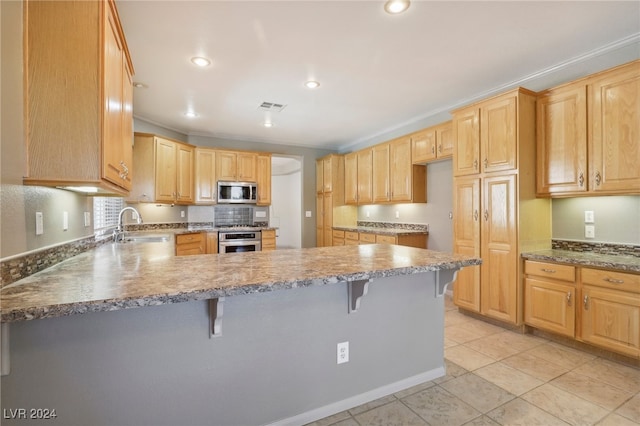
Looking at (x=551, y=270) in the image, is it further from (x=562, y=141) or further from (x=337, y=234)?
(x=337, y=234)

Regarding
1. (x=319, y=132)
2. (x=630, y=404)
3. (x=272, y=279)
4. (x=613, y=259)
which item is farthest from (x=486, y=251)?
(x=319, y=132)

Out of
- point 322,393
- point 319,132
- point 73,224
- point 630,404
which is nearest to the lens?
point 322,393

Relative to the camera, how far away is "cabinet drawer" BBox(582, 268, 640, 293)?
2.27m

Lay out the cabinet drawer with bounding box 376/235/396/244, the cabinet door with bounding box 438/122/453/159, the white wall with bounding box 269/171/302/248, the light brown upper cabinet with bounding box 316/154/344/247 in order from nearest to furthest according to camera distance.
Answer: the cabinet door with bounding box 438/122/453/159 → the cabinet drawer with bounding box 376/235/396/244 → the light brown upper cabinet with bounding box 316/154/344/247 → the white wall with bounding box 269/171/302/248

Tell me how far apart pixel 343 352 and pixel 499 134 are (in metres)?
2.62

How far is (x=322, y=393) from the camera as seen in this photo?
5.90ft

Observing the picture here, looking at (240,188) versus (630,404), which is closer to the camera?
(630,404)

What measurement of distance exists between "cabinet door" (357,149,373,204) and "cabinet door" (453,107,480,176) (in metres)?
1.88

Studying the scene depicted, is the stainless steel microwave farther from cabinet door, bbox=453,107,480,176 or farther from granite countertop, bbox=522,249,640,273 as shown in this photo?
granite countertop, bbox=522,249,640,273

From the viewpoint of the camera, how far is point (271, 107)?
13.6 ft

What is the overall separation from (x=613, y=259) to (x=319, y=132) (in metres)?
4.23

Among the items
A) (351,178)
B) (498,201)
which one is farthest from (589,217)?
(351,178)

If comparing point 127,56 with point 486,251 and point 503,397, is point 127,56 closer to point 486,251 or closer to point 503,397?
point 503,397

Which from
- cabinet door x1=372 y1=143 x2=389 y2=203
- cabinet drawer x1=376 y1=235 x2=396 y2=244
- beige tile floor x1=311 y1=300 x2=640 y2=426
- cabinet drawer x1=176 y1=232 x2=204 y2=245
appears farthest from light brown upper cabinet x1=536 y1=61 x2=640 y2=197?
cabinet drawer x1=176 y1=232 x2=204 y2=245
